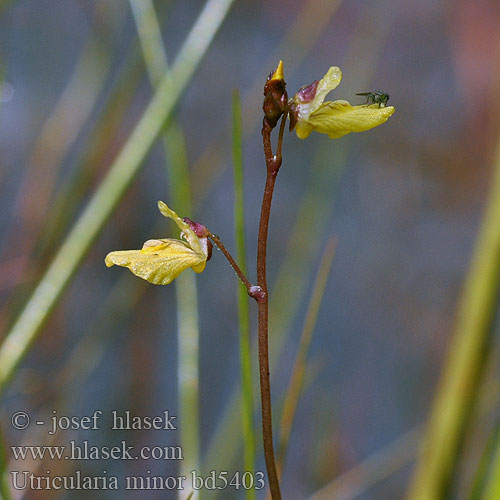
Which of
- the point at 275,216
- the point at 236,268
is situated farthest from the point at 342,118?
the point at 275,216

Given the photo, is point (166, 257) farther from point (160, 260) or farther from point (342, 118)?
point (342, 118)

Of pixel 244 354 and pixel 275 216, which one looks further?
pixel 275 216

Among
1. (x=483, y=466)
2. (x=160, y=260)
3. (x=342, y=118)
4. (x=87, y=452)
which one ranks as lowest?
(x=87, y=452)

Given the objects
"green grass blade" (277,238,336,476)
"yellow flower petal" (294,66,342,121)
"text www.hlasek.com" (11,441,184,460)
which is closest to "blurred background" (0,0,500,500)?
"text www.hlasek.com" (11,441,184,460)

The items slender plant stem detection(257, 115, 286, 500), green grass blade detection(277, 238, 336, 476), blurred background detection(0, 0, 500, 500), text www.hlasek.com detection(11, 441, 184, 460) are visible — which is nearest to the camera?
slender plant stem detection(257, 115, 286, 500)

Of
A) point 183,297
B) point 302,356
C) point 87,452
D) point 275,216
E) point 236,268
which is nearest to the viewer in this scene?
point 236,268

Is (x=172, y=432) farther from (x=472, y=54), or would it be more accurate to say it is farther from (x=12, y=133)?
(x=472, y=54)

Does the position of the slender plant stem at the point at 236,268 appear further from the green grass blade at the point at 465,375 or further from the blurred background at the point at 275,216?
the blurred background at the point at 275,216

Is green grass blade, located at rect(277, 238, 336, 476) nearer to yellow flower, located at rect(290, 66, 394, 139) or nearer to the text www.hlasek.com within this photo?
yellow flower, located at rect(290, 66, 394, 139)
